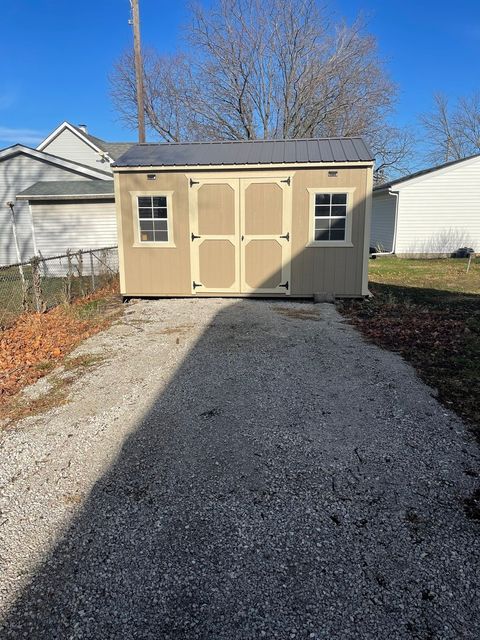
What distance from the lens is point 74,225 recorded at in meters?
14.6

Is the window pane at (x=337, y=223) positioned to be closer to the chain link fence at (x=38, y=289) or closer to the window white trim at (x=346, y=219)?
the window white trim at (x=346, y=219)

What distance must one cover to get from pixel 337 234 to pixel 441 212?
12.0 m

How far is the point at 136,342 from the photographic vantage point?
6320mm

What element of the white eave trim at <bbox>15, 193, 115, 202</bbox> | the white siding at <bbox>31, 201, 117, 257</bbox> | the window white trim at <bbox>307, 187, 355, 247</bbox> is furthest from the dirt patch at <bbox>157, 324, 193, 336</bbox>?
the white siding at <bbox>31, 201, 117, 257</bbox>

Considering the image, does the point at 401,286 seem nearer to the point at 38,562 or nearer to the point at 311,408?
the point at 311,408

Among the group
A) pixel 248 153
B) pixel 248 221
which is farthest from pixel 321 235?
pixel 248 153

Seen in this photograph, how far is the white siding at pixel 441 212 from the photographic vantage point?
704 inches

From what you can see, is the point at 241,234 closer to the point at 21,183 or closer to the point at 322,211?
the point at 322,211

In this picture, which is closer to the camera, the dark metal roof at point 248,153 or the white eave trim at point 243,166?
the white eave trim at point 243,166

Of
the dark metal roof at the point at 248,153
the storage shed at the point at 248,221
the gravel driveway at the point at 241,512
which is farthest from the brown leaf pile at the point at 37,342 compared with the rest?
the dark metal roof at the point at 248,153

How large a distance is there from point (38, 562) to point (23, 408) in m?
2.22

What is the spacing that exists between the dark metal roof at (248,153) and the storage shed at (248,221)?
0.09ft

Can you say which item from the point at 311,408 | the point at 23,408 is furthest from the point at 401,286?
the point at 23,408

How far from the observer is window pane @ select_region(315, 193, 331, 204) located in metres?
8.47
